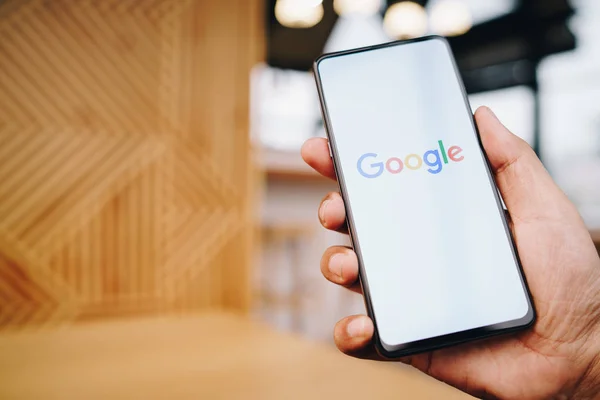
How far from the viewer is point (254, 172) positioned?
1.85m

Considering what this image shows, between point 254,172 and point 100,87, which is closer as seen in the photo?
point 100,87

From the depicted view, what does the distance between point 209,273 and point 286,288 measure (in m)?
1.56

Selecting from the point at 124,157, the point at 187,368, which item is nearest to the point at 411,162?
the point at 187,368

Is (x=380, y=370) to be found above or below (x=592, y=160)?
above

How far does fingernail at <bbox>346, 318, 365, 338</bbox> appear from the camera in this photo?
22.4 inches

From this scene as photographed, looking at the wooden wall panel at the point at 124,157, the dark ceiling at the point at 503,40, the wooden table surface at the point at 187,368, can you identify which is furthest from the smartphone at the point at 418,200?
the dark ceiling at the point at 503,40

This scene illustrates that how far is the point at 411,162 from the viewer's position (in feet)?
2.14

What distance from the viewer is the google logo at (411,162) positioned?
0.65 m

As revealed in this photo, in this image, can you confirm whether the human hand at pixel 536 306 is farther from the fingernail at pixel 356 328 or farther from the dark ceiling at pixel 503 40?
the dark ceiling at pixel 503 40

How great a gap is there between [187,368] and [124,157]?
82 cm

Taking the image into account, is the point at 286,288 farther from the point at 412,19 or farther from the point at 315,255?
the point at 412,19

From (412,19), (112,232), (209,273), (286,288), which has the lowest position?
(286,288)

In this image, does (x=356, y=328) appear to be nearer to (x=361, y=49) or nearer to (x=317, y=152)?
(x=317, y=152)

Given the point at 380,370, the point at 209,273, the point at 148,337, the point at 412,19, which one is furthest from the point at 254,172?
the point at 412,19
